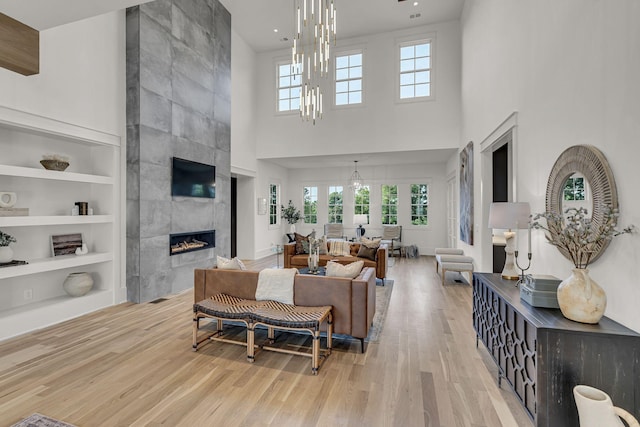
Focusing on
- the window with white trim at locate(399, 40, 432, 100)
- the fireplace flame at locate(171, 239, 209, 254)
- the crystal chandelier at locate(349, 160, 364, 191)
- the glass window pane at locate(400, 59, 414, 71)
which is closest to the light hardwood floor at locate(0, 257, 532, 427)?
the fireplace flame at locate(171, 239, 209, 254)

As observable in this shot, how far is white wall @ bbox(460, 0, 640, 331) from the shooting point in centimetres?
175

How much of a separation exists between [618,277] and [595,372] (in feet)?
1.93

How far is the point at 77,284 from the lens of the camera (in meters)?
4.06

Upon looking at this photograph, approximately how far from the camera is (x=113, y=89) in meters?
4.42

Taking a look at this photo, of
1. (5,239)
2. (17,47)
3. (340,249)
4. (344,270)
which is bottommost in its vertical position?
(340,249)

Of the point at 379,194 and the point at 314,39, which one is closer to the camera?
the point at 314,39

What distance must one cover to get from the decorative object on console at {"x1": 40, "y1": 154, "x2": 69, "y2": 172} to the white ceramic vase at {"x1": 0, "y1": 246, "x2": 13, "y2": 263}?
3.39 ft

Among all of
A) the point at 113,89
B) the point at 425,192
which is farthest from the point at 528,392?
the point at 425,192

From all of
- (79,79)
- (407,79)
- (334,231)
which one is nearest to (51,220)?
(79,79)

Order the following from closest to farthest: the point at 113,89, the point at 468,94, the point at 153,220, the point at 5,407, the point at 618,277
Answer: the point at 618,277 → the point at 5,407 → the point at 113,89 → the point at 153,220 → the point at 468,94

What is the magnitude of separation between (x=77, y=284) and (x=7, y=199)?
130cm

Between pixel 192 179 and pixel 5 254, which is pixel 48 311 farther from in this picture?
pixel 192 179

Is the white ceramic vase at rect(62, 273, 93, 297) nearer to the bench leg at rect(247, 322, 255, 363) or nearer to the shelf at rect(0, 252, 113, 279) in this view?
the shelf at rect(0, 252, 113, 279)

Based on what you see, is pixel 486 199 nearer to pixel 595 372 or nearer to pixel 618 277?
pixel 618 277
